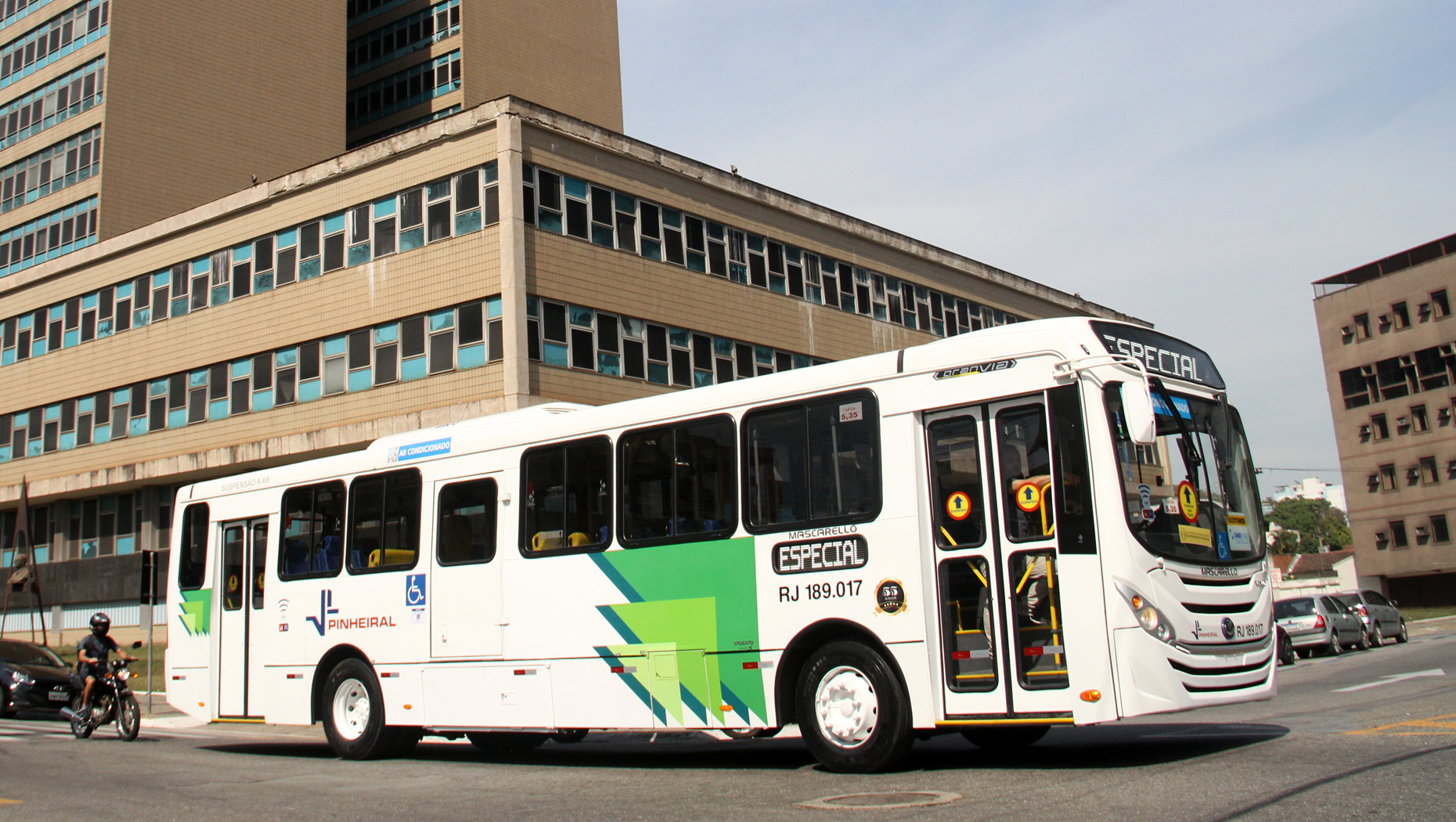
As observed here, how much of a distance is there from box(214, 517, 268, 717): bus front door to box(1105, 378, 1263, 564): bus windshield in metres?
10.2

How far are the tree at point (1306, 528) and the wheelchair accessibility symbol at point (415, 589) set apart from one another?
16115 cm

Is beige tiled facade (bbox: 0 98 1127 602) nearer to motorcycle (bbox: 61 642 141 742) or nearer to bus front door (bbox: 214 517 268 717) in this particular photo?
motorcycle (bbox: 61 642 141 742)

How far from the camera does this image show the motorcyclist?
54.7 feet

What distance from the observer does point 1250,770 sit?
7.98 metres

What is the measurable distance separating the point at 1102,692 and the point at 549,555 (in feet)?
17.5

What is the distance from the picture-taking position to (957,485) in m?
9.09

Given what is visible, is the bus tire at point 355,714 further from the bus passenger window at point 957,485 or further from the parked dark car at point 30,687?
the parked dark car at point 30,687

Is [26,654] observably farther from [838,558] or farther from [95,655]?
[838,558]

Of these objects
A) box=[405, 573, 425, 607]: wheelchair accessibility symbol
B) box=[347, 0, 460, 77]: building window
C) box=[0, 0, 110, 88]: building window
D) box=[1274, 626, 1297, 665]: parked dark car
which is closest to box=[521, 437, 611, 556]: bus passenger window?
box=[405, 573, 425, 607]: wheelchair accessibility symbol

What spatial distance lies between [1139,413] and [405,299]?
25.9 metres

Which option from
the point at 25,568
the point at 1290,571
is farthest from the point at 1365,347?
the point at 25,568

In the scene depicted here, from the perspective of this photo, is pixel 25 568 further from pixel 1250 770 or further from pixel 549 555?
pixel 1250 770

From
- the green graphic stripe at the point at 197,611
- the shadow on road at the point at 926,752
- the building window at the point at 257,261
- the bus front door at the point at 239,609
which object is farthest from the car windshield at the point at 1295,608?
the green graphic stripe at the point at 197,611

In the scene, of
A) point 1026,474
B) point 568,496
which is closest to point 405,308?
point 568,496
